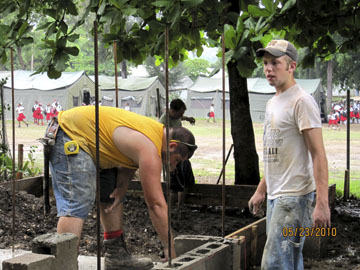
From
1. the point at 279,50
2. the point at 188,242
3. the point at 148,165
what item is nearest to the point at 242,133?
the point at 188,242

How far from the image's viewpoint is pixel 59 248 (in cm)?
267

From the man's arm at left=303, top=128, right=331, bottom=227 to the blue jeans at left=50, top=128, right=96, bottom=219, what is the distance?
60.5 inches

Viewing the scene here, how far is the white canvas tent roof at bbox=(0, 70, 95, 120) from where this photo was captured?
32.6m

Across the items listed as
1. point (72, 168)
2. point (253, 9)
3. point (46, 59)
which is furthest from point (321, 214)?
point (46, 59)

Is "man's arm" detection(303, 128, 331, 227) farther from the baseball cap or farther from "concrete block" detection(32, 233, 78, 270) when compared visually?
"concrete block" detection(32, 233, 78, 270)

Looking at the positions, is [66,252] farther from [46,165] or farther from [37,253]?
[46,165]

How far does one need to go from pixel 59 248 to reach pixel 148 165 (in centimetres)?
110

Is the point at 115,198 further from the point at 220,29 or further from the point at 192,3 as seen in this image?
the point at 220,29

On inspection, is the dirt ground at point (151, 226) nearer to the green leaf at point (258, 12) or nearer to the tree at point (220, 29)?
the tree at point (220, 29)

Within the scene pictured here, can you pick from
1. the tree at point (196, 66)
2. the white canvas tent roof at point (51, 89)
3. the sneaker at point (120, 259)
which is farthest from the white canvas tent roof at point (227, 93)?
the tree at point (196, 66)

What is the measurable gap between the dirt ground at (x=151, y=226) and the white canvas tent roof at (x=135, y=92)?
29.2 metres

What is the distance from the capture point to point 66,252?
8.91 feet

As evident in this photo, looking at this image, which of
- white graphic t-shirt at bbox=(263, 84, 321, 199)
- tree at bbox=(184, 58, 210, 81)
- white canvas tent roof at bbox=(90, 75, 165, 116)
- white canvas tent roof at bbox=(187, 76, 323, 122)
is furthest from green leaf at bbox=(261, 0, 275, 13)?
tree at bbox=(184, 58, 210, 81)

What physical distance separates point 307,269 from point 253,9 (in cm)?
241
